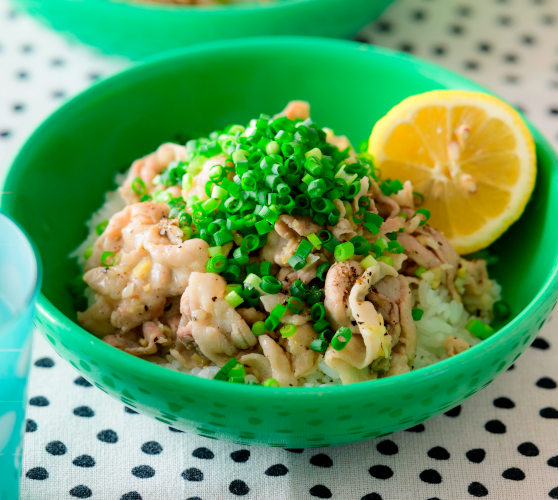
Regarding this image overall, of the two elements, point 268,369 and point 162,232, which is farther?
point 162,232

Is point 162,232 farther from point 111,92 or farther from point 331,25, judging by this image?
point 331,25

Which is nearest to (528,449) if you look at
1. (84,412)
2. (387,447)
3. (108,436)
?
(387,447)

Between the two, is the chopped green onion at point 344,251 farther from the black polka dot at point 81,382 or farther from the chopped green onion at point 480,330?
the black polka dot at point 81,382

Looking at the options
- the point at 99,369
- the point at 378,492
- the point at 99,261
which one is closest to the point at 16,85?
the point at 99,261

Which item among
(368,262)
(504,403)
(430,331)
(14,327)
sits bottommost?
(504,403)

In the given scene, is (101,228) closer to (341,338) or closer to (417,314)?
(341,338)

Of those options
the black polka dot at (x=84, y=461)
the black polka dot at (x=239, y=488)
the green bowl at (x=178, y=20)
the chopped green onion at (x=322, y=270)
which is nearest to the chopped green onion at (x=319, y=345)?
the chopped green onion at (x=322, y=270)

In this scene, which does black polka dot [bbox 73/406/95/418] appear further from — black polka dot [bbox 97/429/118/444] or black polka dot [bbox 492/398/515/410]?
black polka dot [bbox 492/398/515/410]
